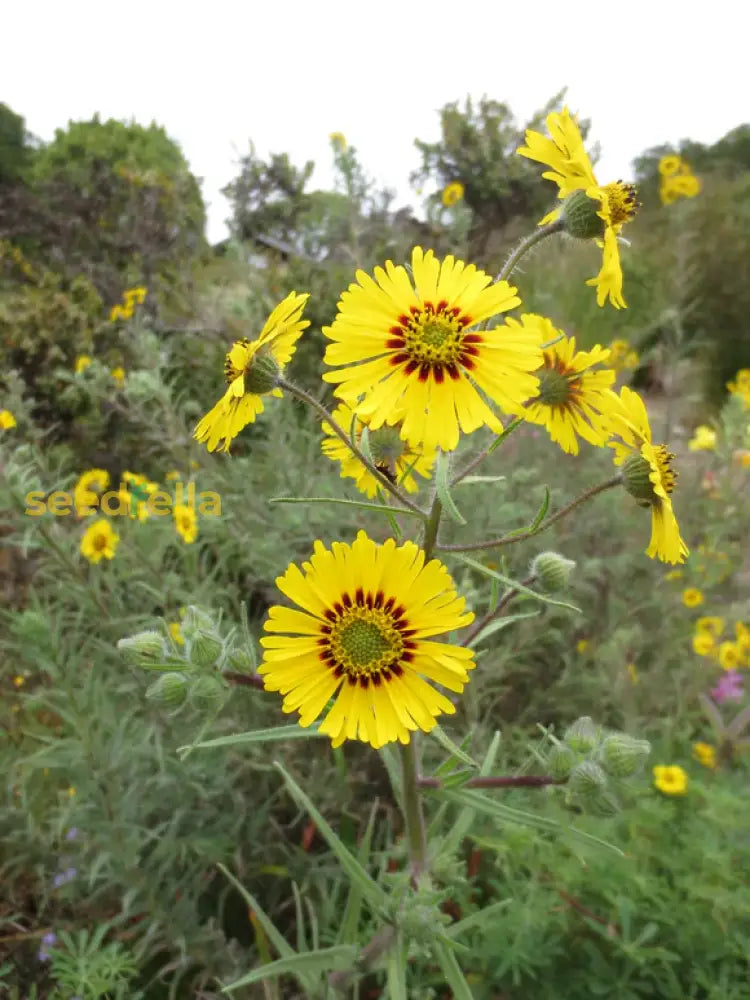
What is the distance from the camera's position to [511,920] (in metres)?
1.55

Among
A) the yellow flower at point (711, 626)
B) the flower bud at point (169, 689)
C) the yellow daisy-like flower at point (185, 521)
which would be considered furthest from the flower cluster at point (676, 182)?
the flower bud at point (169, 689)

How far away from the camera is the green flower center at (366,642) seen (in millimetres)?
946

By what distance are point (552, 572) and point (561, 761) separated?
0.30 m

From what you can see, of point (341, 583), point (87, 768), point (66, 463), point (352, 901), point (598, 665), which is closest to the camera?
point (341, 583)

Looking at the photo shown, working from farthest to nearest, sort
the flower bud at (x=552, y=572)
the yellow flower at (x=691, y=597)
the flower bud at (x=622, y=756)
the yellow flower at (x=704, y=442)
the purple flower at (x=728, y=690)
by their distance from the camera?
Answer: the yellow flower at (x=704, y=442) → the yellow flower at (x=691, y=597) → the purple flower at (x=728, y=690) → the flower bud at (x=552, y=572) → the flower bud at (x=622, y=756)

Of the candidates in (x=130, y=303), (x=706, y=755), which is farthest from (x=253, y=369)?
(x=130, y=303)

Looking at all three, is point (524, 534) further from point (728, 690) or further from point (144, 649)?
point (728, 690)

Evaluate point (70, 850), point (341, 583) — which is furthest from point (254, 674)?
point (70, 850)

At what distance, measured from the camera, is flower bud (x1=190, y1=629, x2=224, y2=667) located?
1.07 meters

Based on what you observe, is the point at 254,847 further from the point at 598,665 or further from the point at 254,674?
the point at 598,665

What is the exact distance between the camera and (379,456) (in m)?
1.15

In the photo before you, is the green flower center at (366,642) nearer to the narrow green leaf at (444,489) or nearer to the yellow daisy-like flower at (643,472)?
the narrow green leaf at (444,489)

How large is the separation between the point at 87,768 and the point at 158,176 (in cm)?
565

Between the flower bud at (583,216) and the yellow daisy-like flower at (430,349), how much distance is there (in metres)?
0.18
